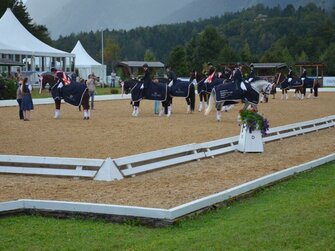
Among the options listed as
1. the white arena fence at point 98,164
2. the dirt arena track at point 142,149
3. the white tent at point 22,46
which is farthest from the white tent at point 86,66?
the white arena fence at point 98,164

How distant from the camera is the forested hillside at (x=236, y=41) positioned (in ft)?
286

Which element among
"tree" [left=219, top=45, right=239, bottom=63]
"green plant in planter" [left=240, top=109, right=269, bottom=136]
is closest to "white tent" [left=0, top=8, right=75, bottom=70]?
"green plant in planter" [left=240, top=109, right=269, bottom=136]

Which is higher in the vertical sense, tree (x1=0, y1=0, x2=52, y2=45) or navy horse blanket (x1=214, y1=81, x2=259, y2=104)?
tree (x1=0, y1=0, x2=52, y2=45)

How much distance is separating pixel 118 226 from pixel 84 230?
1.40ft

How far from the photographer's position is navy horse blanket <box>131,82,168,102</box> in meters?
23.1

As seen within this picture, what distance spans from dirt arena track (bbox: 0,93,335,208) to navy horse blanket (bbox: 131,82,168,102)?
849 mm

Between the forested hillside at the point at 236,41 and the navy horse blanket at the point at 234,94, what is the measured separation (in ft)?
192

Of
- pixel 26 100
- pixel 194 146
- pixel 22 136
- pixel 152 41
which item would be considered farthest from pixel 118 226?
pixel 152 41

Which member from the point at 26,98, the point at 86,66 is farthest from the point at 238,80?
the point at 86,66

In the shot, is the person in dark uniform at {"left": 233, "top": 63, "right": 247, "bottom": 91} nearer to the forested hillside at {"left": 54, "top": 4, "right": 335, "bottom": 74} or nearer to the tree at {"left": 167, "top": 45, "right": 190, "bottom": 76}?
the tree at {"left": 167, "top": 45, "right": 190, "bottom": 76}

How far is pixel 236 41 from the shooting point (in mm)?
132125

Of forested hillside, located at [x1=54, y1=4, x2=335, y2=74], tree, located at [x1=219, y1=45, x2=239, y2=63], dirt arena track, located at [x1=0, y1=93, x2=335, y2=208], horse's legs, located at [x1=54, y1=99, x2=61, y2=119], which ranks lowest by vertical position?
dirt arena track, located at [x1=0, y1=93, x2=335, y2=208]

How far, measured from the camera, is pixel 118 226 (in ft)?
23.9

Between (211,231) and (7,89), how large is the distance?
2954 cm
